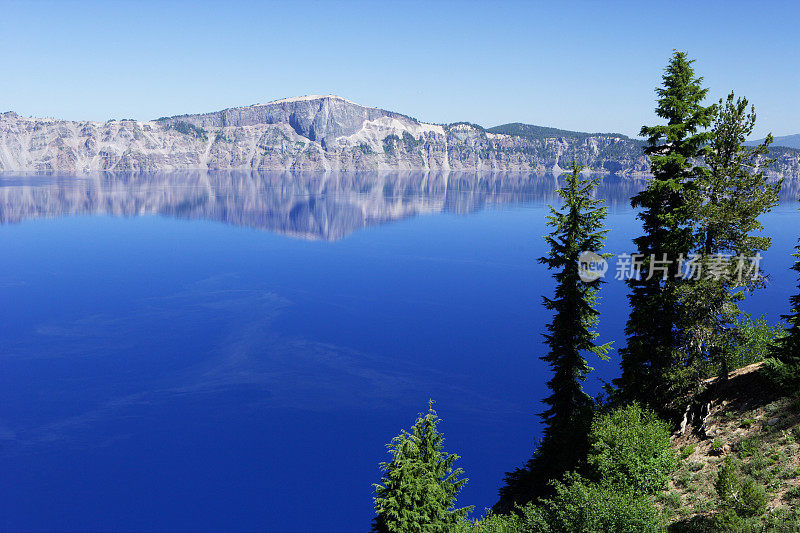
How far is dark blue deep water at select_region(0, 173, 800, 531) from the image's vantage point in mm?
45875

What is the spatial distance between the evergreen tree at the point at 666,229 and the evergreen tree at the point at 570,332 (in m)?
2.49

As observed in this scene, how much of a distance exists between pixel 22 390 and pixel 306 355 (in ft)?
117

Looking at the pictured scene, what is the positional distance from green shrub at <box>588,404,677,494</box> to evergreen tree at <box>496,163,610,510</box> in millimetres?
5182

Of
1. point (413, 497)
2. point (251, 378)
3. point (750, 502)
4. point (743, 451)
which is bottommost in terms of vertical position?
point (251, 378)

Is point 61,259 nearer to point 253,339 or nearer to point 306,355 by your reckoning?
point 253,339

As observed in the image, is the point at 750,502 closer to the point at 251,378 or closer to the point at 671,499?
the point at 671,499

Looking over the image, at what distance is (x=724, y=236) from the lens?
24.3 meters

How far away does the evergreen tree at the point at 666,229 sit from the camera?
25.8m

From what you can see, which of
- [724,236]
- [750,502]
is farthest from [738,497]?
[724,236]

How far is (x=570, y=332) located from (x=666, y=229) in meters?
7.94

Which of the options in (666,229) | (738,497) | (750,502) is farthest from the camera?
(666,229)

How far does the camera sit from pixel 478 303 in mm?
97625

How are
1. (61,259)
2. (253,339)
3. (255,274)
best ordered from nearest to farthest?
(253,339) < (255,274) < (61,259)

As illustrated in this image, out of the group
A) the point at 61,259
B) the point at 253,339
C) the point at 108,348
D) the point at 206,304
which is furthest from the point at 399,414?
the point at 61,259
